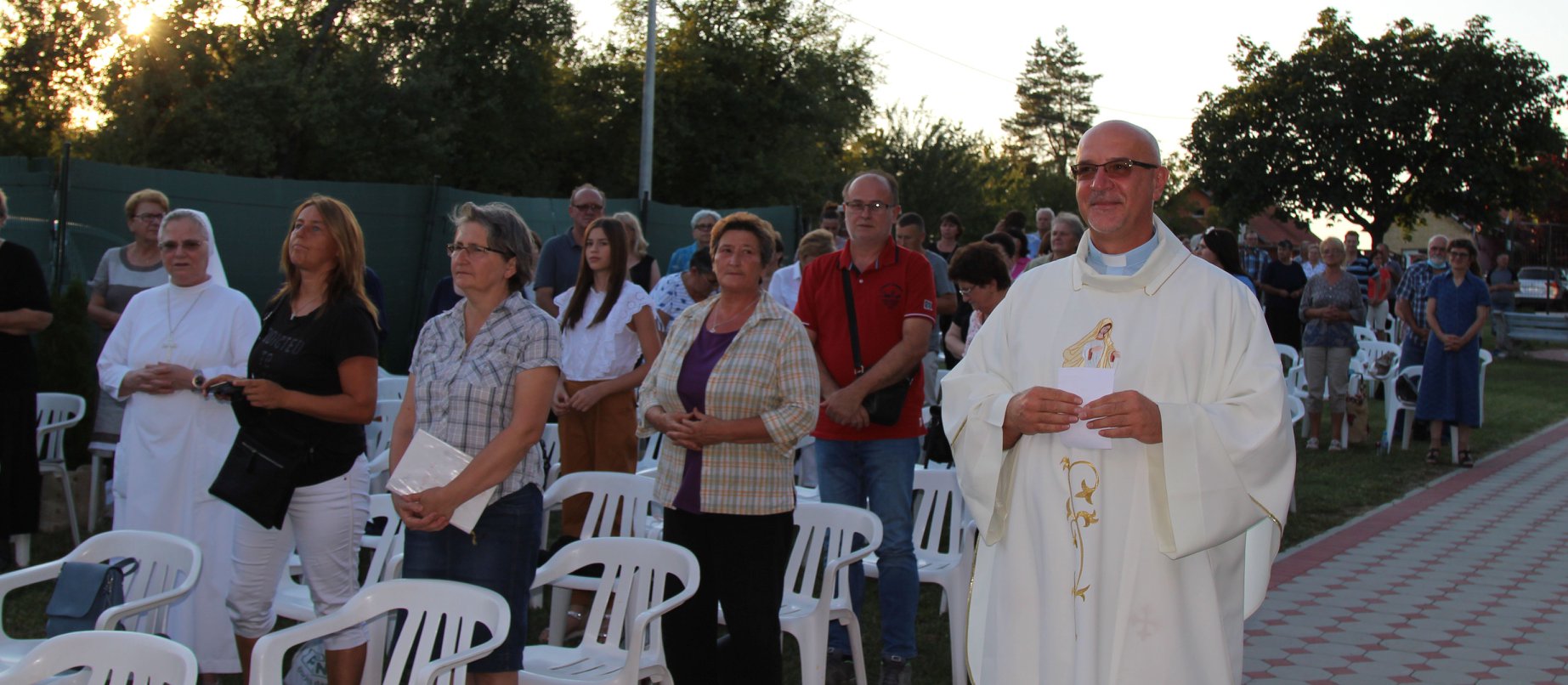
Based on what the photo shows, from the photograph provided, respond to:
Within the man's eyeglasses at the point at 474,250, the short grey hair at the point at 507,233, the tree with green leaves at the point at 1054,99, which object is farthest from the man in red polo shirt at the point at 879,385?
the tree with green leaves at the point at 1054,99

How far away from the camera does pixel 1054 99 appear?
256ft

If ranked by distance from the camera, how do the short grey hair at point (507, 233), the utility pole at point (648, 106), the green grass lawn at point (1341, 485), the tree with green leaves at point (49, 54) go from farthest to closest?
1. the tree with green leaves at point (49, 54)
2. the utility pole at point (648, 106)
3. the green grass lawn at point (1341, 485)
4. the short grey hair at point (507, 233)

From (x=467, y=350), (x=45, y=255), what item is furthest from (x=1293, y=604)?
(x=45, y=255)

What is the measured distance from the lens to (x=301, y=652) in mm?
4328

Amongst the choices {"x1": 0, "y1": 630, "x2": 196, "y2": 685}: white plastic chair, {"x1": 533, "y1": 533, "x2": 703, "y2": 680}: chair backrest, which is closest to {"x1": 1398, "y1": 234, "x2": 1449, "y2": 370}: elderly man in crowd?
{"x1": 533, "y1": 533, "x2": 703, "y2": 680}: chair backrest

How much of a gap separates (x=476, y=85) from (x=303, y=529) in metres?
29.9

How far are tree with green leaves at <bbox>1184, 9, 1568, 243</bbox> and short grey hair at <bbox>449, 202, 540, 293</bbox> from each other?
32.8 metres

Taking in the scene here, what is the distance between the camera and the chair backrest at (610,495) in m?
5.10

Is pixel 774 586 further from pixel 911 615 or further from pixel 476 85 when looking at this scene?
pixel 476 85

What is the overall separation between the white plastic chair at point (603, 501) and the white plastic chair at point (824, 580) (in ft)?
2.10

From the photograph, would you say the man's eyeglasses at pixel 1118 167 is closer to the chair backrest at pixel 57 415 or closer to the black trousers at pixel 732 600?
the black trousers at pixel 732 600

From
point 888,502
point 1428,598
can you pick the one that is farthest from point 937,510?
point 1428,598

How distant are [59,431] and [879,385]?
4.99 meters

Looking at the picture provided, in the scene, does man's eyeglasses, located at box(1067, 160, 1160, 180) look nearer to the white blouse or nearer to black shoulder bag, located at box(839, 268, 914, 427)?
black shoulder bag, located at box(839, 268, 914, 427)
